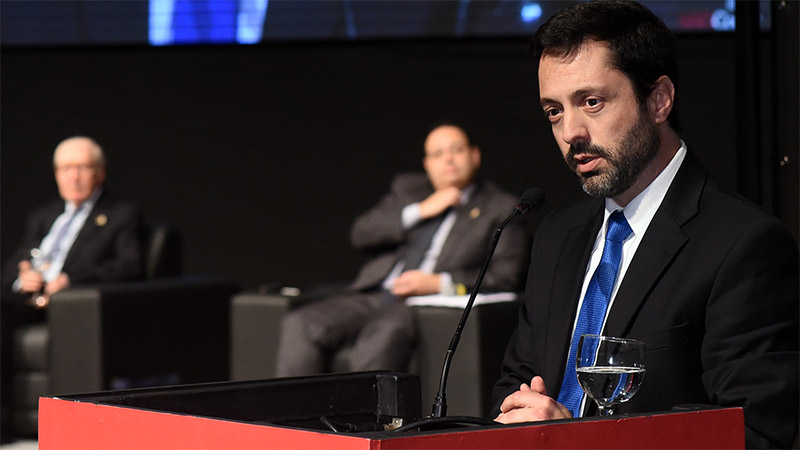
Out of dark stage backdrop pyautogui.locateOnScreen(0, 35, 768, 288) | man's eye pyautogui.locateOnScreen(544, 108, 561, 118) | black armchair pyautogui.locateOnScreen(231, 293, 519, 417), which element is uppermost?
dark stage backdrop pyautogui.locateOnScreen(0, 35, 768, 288)

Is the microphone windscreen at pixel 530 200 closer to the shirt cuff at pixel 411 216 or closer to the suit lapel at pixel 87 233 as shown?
the shirt cuff at pixel 411 216

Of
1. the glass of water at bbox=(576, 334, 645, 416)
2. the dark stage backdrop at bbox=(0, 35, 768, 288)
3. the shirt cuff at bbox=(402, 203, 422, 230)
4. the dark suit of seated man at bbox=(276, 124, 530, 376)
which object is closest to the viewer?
the glass of water at bbox=(576, 334, 645, 416)

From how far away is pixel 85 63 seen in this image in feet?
23.6

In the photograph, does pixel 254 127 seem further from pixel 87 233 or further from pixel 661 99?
pixel 661 99

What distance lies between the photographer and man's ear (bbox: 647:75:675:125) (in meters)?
2.16

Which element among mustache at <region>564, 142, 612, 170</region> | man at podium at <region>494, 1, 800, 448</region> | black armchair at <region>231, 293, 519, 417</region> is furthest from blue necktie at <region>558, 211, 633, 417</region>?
black armchair at <region>231, 293, 519, 417</region>

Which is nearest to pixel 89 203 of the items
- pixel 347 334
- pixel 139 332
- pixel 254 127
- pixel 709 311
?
pixel 139 332

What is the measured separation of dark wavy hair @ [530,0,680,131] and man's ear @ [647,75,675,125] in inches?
0.5

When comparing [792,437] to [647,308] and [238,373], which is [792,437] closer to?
[647,308]

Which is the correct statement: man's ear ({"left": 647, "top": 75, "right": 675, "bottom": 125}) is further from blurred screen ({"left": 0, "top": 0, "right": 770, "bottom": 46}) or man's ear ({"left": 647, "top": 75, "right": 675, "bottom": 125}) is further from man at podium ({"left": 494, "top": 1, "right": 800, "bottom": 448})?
blurred screen ({"left": 0, "top": 0, "right": 770, "bottom": 46})

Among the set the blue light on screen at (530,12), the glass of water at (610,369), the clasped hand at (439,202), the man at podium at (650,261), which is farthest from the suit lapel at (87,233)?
the glass of water at (610,369)

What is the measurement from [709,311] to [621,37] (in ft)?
1.62

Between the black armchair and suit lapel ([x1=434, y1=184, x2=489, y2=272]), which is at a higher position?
suit lapel ([x1=434, y1=184, x2=489, y2=272])

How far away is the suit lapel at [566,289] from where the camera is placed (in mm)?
2162
